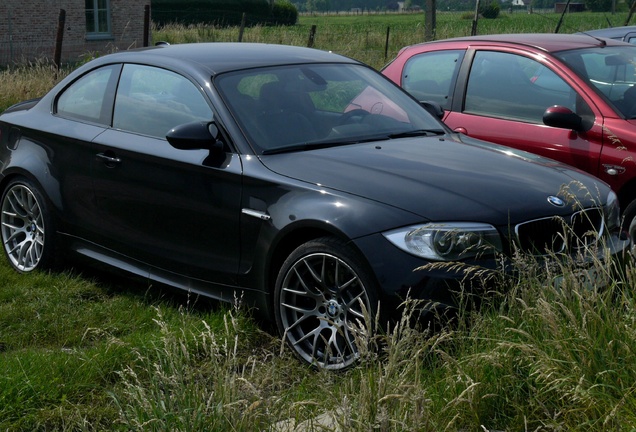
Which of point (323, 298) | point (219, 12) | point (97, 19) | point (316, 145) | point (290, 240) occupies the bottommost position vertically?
point (219, 12)

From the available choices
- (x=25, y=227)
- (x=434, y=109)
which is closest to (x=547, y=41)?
(x=434, y=109)

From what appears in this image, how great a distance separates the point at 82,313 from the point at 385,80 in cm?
263

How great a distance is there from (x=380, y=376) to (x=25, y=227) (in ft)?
14.7

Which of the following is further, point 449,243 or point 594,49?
point 594,49

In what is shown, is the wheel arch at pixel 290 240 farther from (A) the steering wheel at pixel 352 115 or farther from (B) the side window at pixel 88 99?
(B) the side window at pixel 88 99

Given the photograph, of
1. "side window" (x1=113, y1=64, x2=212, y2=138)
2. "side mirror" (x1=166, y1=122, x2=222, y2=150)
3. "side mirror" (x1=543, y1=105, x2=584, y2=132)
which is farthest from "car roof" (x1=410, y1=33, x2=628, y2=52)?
"side mirror" (x1=166, y1=122, x2=222, y2=150)

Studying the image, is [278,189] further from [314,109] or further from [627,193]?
[627,193]

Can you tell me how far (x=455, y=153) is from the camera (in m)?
5.95

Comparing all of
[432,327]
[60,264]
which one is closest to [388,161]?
[432,327]

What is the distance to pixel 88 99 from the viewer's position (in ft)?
22.9

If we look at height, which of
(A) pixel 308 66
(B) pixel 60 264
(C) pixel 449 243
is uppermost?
(A) pixel 308 66

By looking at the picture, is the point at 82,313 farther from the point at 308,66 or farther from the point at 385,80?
the point at 385,80

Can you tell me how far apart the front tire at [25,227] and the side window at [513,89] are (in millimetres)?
3450

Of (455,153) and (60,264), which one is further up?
(455,153)
